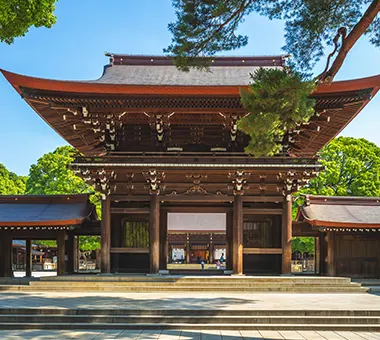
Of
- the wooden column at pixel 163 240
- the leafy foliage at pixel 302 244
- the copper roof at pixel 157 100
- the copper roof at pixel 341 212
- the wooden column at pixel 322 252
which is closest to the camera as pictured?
the copper roof at pixel 157 100

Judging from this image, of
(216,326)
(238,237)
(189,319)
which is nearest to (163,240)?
(238,237)

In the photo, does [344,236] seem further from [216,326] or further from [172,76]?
[216,326]

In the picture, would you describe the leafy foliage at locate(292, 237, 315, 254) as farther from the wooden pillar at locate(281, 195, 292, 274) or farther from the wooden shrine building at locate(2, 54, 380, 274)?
the wooden pillar at locate(281, 195, 292, 274)

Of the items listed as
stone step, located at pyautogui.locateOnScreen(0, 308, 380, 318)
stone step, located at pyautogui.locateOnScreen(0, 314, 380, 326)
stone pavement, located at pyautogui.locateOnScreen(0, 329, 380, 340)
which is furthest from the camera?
stone step, located at pyautogui.locateOnScreen(0, 308, 380, 318)

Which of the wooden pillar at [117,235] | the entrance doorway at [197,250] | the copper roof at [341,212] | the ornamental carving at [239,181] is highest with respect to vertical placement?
the ornamental carving at [239,181]

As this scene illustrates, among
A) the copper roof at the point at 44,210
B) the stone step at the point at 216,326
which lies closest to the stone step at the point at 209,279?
the copper roof at the point at 44,210

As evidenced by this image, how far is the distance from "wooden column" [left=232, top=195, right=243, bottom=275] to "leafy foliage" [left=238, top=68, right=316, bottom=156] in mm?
8127

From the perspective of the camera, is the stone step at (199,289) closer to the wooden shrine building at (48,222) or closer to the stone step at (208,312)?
the wooden shrine building at (48,222)

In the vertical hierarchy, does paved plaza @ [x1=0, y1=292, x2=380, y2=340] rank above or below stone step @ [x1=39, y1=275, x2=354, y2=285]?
below

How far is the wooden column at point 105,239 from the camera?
19.0 meters

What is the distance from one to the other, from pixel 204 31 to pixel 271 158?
7.93 m

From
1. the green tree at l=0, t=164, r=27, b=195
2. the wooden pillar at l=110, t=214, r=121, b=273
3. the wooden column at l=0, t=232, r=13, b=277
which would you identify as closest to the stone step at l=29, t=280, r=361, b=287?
the wooden pillar at l=110, t=214, r=121, b=273

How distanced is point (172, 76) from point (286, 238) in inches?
340

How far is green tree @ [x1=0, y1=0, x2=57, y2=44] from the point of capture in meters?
10.4
